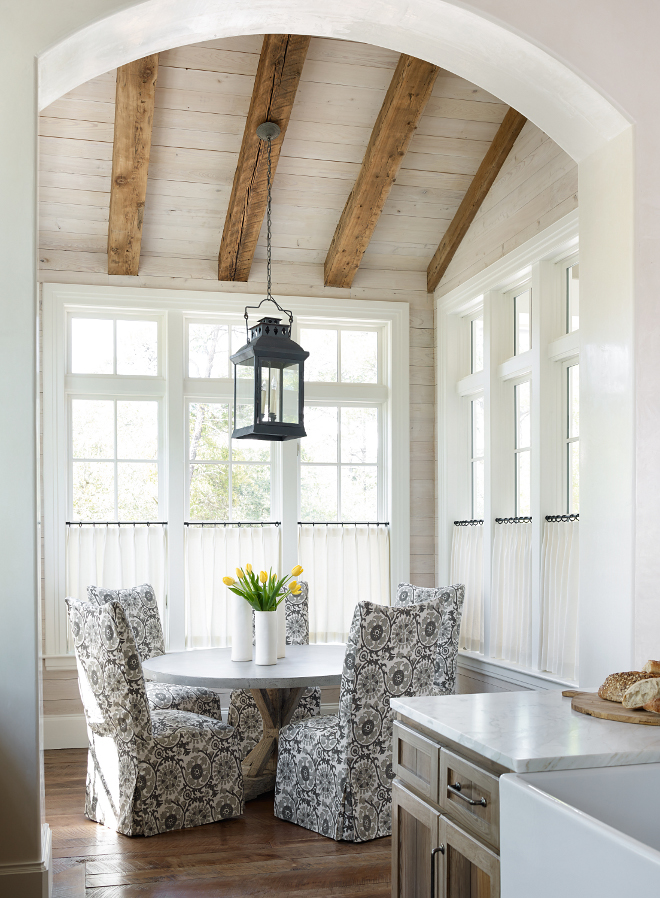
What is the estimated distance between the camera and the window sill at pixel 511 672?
163 inches

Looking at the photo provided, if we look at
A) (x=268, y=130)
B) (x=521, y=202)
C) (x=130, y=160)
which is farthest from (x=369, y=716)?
(x=130, y=160)

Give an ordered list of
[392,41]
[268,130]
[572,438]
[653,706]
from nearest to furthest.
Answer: [653,706], [392,41], [572,438], [268,130]

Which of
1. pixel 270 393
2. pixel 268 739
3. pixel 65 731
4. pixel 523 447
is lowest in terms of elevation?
pixel 65 731

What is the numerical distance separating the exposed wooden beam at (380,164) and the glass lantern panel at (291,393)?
1615mm

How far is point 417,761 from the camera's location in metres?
2.27

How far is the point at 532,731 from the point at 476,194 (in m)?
3.85

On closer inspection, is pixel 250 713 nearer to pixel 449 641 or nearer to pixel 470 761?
pixel 449 641

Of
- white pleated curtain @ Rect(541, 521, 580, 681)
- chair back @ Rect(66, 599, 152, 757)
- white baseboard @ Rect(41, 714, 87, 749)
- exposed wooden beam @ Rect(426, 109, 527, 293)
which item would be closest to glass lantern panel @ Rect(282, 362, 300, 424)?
chair back @ Rect(66, 599, 152, 757)

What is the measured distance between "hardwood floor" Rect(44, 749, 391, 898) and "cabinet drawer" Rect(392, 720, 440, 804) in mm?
998

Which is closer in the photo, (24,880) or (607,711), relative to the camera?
(607,711)

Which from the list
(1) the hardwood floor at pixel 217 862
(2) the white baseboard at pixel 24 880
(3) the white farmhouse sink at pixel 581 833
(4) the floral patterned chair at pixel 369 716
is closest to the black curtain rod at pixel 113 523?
(1) the hardwood floor at pixel 217 862

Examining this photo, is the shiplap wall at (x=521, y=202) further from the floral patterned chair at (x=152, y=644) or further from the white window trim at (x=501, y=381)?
the floral patterned chair at (x=152, y=644)

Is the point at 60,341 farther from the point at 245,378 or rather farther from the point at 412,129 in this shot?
the point at 412,129

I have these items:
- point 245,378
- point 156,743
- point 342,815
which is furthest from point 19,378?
point 342,815
